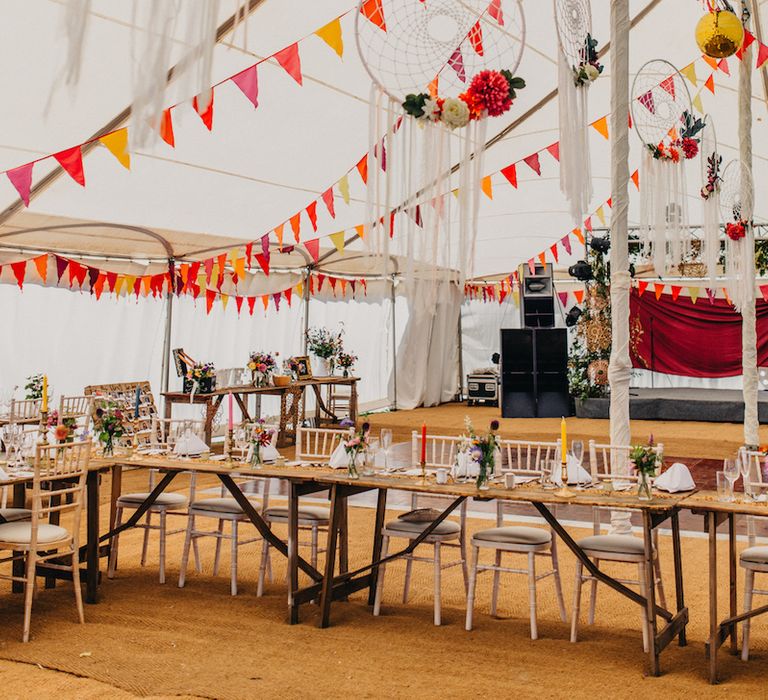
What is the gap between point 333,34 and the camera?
592 centimetres

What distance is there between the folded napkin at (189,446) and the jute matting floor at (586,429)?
664 centimetres

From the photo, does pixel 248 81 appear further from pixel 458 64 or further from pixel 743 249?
pixel 743 249

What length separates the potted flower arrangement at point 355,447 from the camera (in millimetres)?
4488

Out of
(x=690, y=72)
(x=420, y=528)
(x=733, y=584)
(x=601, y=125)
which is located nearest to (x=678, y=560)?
(x=733, y=584)

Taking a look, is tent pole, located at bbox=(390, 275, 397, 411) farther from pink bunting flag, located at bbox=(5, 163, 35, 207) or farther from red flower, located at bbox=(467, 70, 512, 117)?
red flower, located at bbox=(467, 70, 512, 117)

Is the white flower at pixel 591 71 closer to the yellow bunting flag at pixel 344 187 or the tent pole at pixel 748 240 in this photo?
the tent pole at pixel 748 240

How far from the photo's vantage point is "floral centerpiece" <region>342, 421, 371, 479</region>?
449cm

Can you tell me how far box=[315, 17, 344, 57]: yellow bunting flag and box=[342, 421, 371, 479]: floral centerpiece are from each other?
2.79m

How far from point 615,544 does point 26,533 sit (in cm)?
282

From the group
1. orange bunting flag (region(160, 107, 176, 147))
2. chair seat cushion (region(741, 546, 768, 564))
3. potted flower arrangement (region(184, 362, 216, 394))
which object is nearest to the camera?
chair seat cushion (region(741, 546, 768, 564))

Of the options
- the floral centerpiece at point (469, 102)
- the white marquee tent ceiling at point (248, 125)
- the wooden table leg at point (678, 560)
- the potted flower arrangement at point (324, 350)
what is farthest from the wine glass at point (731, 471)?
the potted flower arrangement at point (324, 350)

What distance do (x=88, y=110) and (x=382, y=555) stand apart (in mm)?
3757

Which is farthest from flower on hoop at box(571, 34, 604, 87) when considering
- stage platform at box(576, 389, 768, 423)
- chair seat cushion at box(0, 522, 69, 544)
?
stage platform at box(576, 389, 768, 423)

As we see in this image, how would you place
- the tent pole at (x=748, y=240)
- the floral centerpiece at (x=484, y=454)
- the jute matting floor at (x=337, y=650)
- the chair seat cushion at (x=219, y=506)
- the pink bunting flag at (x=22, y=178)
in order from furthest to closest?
1. the tent pole at (x=748, y=240)
2. the pink bunting flag at (x=22, y=178)
3. the chair seat cushion at (x=219, y=506)
4. the floral centerpiece at (x=484, y=454)
5. the jute matting floor at (x=337, y=650)
